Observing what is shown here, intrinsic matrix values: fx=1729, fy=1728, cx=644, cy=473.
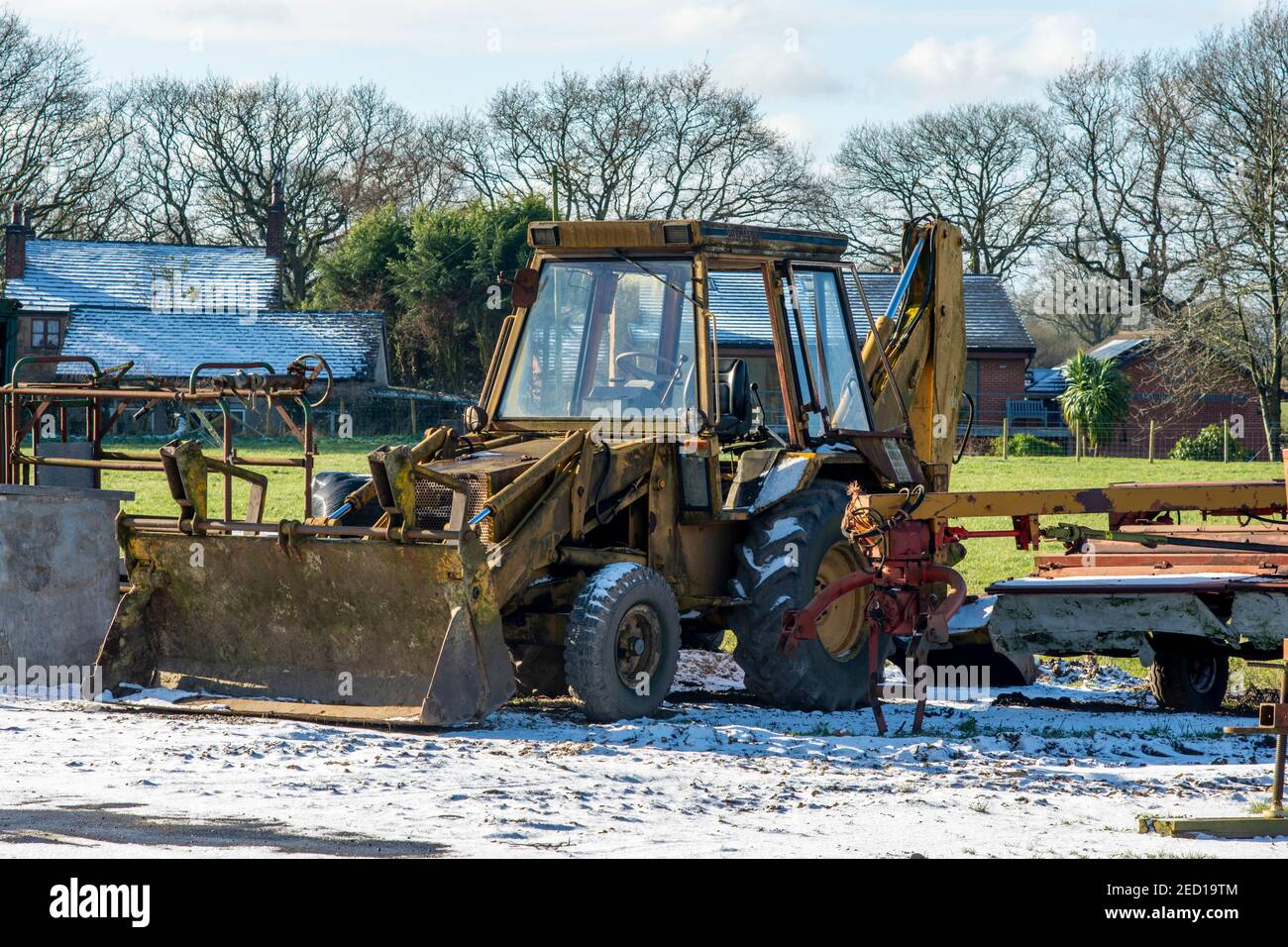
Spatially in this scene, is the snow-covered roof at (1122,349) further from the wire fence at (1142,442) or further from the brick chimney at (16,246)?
the brick chimney at (16,246)

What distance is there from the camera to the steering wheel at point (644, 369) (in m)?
9.78

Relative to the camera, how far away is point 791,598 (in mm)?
9570

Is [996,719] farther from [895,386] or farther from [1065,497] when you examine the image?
[895,386]

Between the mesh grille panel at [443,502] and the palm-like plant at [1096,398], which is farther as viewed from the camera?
the palm-like plant at [1096,398]

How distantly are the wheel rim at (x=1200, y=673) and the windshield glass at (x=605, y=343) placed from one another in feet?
11.3

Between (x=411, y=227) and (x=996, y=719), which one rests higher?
(x=411, y=227)

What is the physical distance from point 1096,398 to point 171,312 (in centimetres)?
2559

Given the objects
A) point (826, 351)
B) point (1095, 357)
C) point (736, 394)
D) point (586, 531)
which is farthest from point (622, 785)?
point (1095, 357)

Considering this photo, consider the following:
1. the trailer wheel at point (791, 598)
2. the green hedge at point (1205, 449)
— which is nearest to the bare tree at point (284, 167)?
the green hedge at point (1205, 449)

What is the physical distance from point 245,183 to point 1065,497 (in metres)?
51.4

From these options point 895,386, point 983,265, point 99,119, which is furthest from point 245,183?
point 895,386

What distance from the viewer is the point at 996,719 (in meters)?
9.69

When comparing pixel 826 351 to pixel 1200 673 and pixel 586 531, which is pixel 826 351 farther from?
pixel 1200 673

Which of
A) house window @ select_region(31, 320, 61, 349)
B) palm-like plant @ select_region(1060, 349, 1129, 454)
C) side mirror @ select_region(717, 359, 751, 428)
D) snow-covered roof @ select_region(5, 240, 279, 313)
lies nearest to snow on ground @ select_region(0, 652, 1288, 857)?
side mirror @ select_region(717, 359, 751, 428)
